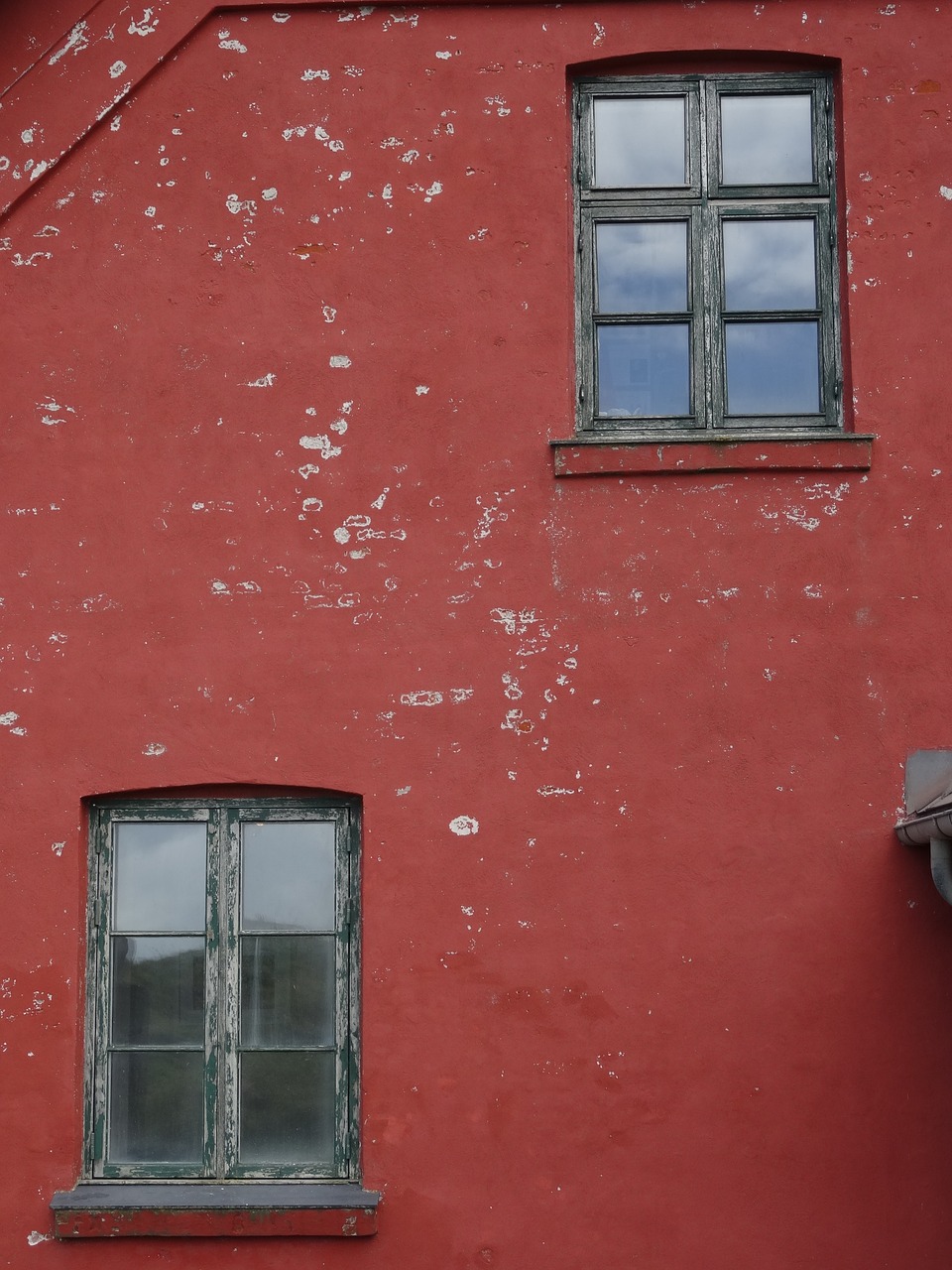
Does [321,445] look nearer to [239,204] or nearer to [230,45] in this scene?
[239,204]

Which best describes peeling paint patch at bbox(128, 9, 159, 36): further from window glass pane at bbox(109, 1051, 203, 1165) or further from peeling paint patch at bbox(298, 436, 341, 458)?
window glass pane at bbox(109, 1051, 203, 1165)

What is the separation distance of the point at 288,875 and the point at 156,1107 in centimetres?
102

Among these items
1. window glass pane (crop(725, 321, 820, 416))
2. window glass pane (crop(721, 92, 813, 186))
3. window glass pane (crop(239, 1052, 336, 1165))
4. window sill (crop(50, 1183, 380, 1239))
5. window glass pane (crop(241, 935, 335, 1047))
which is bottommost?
window sill (crop(50, 1183, 380, 1239))

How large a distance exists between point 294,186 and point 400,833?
8.77 ft

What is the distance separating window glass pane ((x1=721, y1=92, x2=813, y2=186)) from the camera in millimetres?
5898

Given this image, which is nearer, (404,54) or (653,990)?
(653,990)

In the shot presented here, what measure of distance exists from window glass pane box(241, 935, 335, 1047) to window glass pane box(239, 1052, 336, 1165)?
8cm

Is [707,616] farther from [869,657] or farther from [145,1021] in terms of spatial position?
[145,1021]

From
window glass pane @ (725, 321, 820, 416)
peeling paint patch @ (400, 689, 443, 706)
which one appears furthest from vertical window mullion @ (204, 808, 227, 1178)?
window glass pane @ (725, 321, 820, 416)

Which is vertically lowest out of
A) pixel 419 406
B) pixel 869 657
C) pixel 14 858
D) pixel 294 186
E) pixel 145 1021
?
pixel 145 1021

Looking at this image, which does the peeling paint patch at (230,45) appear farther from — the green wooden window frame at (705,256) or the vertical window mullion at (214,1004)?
the vertical window mullion at (214,1004)

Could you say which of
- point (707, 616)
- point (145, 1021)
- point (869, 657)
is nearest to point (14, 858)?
point (145, 1021)

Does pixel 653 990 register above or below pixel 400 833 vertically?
below

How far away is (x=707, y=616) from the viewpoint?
18.1ft
